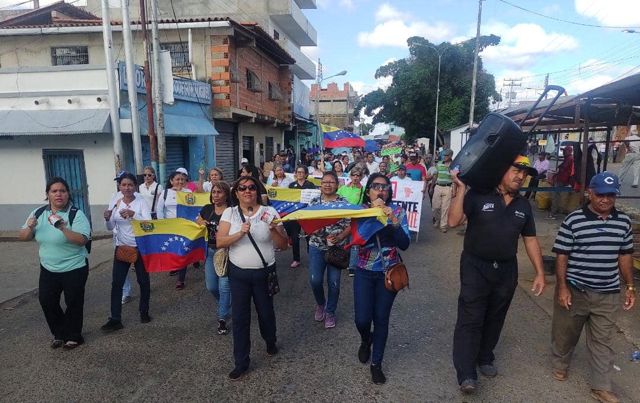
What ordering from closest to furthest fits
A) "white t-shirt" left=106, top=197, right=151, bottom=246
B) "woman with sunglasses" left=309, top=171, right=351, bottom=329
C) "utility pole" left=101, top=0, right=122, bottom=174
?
"woman with sunglasses" left=309, top=171, right=351, bottom=329 < "white t-shirt" left=106, top=197, right=151, bottom=246 < "utility pole" left=101, top=0, right=122, bottom=174

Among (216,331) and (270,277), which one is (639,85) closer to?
(270,277)

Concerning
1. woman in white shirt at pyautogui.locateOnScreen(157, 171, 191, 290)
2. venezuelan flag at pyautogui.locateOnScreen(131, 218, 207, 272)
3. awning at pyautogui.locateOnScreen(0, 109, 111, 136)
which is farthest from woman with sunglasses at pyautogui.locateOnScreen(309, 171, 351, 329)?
awning at pyautogui.locateOnScreen(0, 109, 111, 136)

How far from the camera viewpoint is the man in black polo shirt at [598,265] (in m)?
3.18

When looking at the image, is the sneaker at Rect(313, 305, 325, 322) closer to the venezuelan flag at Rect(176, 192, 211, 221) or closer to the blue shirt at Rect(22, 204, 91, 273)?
the blue shirt at Rect(22, 204, 91, 273)

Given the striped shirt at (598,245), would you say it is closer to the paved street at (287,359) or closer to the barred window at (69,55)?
the paved street at (287,359)

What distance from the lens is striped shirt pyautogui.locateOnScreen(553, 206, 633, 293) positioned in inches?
125

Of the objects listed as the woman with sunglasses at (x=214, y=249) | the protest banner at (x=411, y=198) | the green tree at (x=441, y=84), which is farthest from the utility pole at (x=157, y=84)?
the green tree at (x=441, y=84)

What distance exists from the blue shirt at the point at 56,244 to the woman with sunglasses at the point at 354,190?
3098 mm

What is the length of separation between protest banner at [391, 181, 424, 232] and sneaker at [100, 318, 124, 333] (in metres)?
5.51

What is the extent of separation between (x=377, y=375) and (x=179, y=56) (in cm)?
1346

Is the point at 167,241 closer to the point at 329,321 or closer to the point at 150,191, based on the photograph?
the point at 150,191

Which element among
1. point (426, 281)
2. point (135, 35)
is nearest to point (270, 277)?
point (426, 281)

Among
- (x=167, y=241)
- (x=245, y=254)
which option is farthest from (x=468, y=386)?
(x=167, y=241)

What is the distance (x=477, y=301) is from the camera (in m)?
3.22
